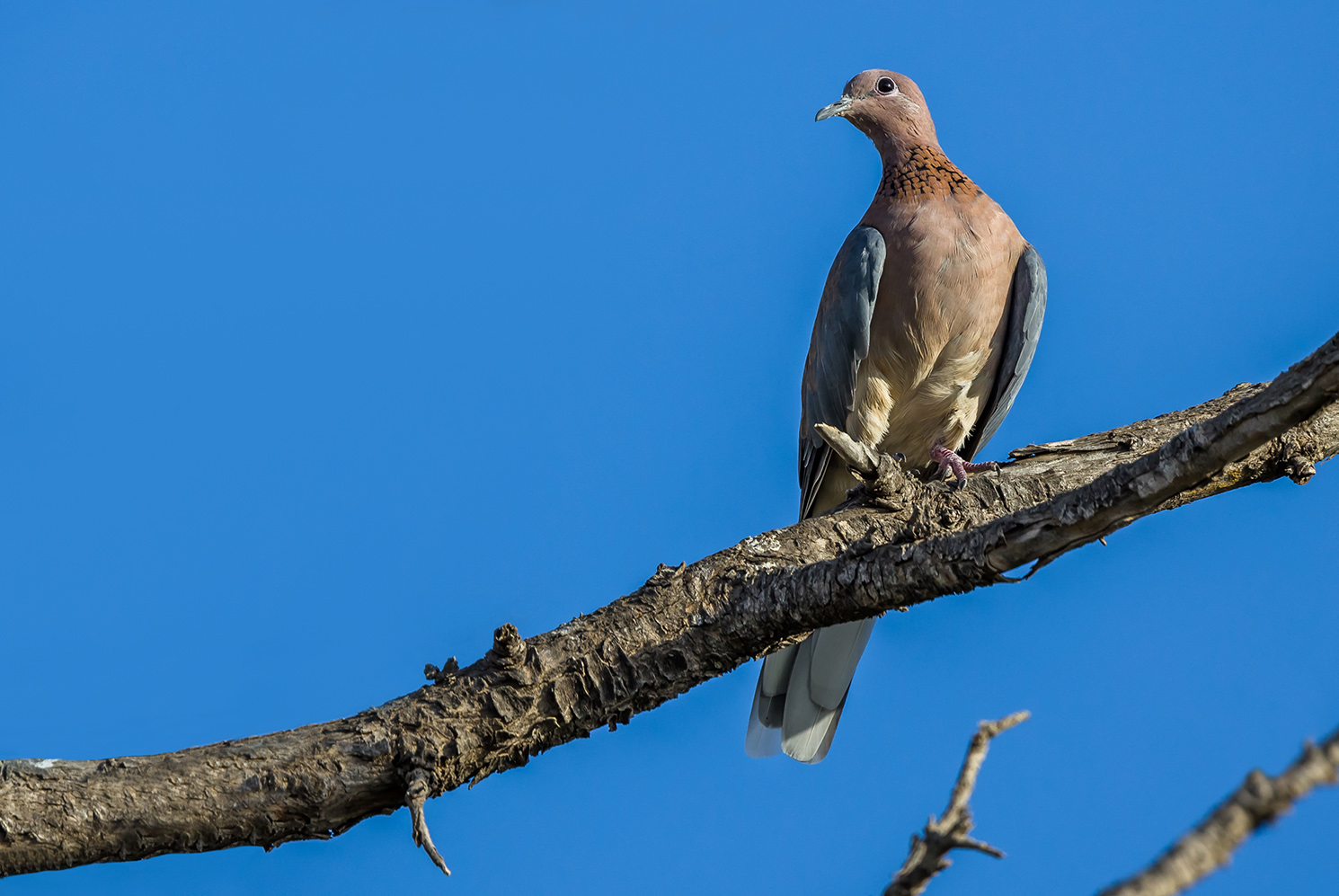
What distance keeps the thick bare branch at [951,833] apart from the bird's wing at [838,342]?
339 cm

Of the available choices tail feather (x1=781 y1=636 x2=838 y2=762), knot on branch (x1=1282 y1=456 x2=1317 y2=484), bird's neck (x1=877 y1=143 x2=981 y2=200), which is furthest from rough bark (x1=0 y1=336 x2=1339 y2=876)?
bird's neck (x1=877 y1=143 x2=981 y2=200)

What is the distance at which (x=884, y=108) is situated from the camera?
5.25 meters

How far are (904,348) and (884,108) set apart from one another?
51.4 inches

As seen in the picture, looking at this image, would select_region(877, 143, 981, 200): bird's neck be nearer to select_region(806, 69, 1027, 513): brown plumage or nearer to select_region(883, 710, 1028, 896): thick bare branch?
select_region(806, 69, 1027, 513): brown plumage

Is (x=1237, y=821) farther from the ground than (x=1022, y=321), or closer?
closer

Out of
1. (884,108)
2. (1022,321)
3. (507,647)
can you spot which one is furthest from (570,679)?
(884,108)

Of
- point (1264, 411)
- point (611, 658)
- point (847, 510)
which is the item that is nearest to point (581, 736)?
point (611, 658)

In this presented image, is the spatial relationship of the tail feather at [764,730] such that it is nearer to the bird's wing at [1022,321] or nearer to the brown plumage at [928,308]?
the brown plumage at [928,308]

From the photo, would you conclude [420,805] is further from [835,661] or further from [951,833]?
[835,661]

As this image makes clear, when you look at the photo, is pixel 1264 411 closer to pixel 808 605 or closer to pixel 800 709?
pixel 808 605

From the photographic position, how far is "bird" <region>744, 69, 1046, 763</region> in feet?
14.8

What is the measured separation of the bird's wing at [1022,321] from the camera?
476cm

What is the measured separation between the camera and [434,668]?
304 cm

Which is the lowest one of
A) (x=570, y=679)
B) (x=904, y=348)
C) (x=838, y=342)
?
(x=570, y=679)
